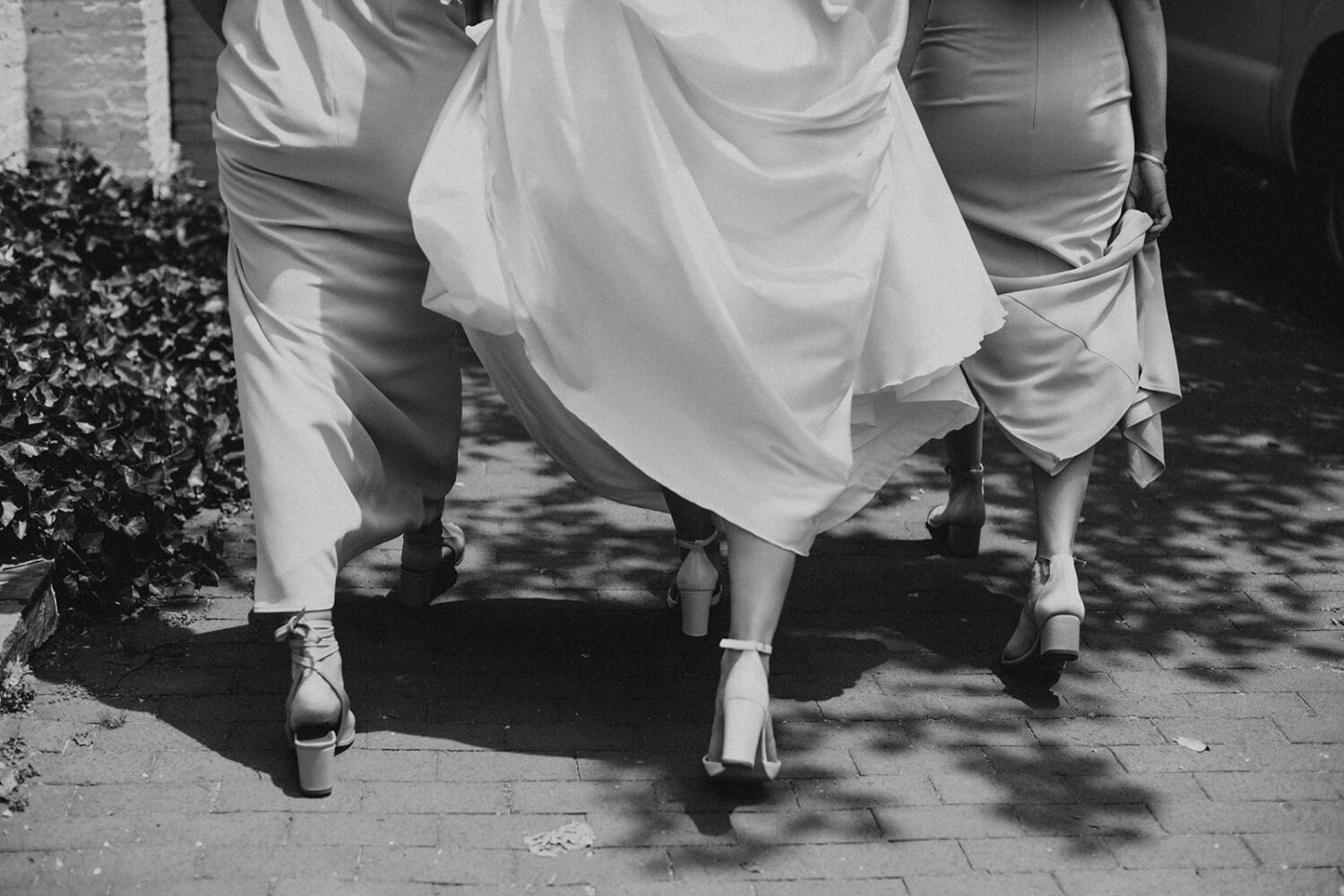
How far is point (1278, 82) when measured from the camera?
8328mm

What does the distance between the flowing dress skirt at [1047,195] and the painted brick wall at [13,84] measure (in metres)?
4.15

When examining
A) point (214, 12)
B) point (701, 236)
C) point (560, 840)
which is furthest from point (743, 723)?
point (214, 12)

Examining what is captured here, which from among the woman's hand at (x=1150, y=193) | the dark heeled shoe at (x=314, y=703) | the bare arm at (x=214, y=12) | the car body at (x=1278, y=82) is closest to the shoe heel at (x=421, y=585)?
the dark heeled shoe at (x=314, y=703)

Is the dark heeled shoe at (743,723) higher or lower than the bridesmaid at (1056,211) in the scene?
lower

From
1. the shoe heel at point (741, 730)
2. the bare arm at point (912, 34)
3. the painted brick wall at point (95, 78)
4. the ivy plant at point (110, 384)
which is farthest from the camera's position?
the painted brick wall at point (95, 78)

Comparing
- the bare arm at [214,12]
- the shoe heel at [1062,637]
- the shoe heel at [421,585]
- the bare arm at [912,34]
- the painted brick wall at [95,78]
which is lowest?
the shoe heel at [421,585]

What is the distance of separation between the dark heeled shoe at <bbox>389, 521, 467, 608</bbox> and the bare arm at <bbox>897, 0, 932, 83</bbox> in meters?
1.82

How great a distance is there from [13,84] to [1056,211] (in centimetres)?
471

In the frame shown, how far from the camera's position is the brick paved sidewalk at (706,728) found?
11.7ft

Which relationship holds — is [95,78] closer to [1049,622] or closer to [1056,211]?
[1056,211]

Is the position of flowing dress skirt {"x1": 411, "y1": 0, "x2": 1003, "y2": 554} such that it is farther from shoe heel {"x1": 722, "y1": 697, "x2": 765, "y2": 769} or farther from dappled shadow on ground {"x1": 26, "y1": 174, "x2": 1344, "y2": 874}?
dappled shadow on ground {"x1": 26, "y1": 174, "x2": 1344, "y2": 874}

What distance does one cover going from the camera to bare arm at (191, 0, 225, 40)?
4.09 m

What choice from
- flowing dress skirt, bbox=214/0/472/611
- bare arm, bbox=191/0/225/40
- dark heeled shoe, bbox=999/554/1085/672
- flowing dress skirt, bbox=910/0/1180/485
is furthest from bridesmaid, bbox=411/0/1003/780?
dark heeled shoe, bbox=999/554/1085/672

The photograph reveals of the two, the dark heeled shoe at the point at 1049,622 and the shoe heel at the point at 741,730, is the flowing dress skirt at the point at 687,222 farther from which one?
the dark heeled shoe at the point at 1049,622
